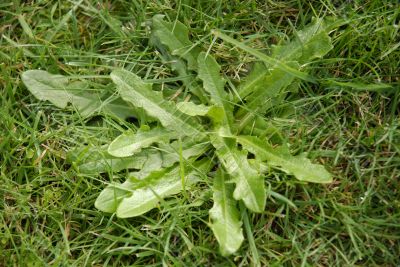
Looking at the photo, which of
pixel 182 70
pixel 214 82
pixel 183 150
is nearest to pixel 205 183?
pixel 183 150

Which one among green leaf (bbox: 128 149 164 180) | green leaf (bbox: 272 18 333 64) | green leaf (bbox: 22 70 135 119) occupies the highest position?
green leaf (bbox: 272 18 333 64)

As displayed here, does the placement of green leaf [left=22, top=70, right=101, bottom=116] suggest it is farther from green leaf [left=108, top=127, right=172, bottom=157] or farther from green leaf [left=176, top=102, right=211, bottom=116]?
green leaf [left=176, top=102, right=211, bottom=116]

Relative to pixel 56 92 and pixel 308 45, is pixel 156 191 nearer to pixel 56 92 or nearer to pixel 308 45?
pixel 56 92

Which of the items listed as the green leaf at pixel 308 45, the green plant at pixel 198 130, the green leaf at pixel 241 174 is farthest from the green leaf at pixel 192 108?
the green leaf at pixel 308 45

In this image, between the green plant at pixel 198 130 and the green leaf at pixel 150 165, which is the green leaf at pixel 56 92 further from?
the green leaf at pixel 150 165

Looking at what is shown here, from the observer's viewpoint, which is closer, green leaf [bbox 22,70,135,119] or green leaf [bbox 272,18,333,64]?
green leaf [bbox 272,18,333,64]

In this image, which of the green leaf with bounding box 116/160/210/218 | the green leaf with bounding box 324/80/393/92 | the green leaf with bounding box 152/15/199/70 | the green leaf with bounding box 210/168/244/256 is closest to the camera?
the green leaf with bounding box 210/168/244/256

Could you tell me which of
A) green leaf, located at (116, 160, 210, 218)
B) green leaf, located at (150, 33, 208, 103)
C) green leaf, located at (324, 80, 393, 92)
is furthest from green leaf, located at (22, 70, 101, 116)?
green leaf, located at (324, 80, 393, 92)
